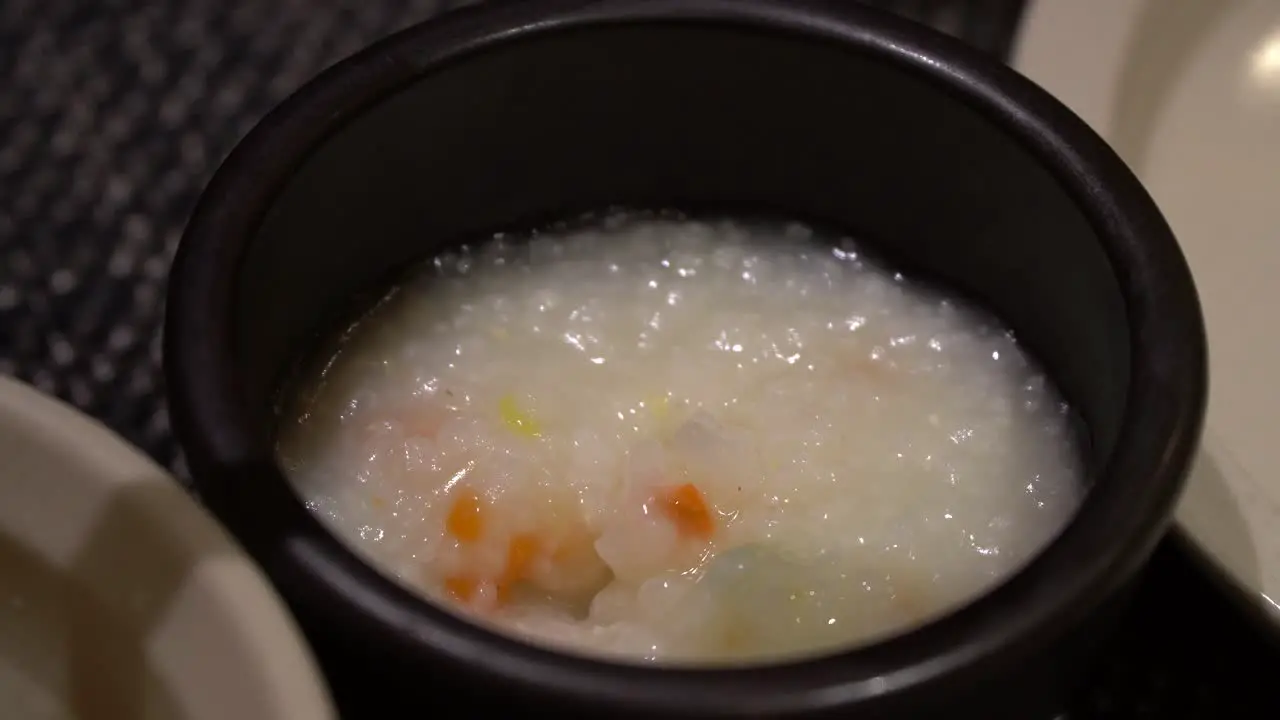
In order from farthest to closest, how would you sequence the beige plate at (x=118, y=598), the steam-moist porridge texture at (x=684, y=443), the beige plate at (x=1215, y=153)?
the beige plate at (x=1215, y=153) < the steam-moist porridge texture at (x=684, y=443) < the beige plate at (x=118, y=598)

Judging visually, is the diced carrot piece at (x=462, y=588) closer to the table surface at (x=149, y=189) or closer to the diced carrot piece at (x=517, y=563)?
the diced carrot piece at (x=517, y=563)

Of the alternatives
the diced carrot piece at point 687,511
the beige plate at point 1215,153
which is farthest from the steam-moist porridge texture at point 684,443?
the beige plate at point 1215,153

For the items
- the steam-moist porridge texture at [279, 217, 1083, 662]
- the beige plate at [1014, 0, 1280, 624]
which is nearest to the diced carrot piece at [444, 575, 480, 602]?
the steam-moist porridge texture at [279, 217, 1083, 662]

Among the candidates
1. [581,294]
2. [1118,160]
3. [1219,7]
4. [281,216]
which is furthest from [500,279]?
[1219,7]

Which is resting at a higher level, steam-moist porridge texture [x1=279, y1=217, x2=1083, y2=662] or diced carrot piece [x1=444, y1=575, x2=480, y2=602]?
steam-moist porridge texture [x1=279, y1=217, x2=1083, y2=662]

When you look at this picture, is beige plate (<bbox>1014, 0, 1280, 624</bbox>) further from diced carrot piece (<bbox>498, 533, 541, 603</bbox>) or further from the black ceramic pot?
diced carrot piece (<bbox>498, 533, 541, 603</bbox>)

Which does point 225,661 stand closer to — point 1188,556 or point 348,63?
point 348,63
